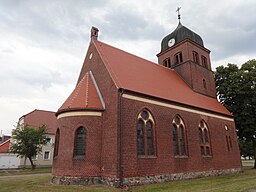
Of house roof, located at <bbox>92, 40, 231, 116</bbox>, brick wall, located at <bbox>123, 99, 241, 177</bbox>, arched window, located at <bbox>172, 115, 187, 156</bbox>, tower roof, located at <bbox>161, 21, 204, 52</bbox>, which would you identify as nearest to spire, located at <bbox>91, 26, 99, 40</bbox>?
house roof, located at <bbox>92, 40, 231, 116</bbox>

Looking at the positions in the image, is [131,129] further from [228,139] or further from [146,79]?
[228,139]

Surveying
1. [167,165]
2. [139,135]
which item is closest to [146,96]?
[139,135]

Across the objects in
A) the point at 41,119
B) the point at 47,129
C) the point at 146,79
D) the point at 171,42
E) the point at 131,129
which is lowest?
the point at 131,129

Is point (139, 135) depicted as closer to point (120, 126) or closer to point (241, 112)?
point (120, 126)

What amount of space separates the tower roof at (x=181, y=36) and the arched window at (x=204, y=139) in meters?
11.6

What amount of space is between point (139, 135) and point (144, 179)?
2.96m

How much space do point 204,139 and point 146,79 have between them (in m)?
8.28

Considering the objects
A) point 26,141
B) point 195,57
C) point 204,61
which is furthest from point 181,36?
point 26,141

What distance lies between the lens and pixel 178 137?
59.1 ft

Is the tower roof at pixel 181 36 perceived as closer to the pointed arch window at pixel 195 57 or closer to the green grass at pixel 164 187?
the pointed arch window at pixel 195 57

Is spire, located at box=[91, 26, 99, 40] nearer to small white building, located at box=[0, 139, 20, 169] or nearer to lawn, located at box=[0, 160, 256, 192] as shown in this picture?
lawn, located at box=[0, 160, 256, 192]

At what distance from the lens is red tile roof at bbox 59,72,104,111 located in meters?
15.7

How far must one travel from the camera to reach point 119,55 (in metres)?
20.5

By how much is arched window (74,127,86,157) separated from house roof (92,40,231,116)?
4.15 meters
